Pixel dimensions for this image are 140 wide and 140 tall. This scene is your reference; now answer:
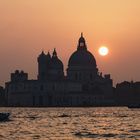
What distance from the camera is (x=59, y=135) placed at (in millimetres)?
56656

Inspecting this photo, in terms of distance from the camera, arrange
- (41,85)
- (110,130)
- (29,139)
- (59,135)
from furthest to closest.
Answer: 1. (41,85)
2. (110,130)
3. (59,135)
4. (29,139)

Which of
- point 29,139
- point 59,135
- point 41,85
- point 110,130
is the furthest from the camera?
point 41,85

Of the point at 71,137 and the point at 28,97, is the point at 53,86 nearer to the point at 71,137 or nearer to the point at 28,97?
the point at 28,97

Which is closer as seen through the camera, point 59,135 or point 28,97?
point 59,135

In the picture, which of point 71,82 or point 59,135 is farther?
point 71,82

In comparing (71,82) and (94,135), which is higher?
(71,82)

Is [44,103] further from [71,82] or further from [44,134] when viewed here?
[44,134]

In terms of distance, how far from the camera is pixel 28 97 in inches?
7830

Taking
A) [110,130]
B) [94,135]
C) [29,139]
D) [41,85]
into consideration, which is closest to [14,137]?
[29,139]

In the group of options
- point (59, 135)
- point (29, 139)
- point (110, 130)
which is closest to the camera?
point (29, 139)

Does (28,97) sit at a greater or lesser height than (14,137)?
greater

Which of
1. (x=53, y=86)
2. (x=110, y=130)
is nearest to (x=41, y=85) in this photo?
(x=53, y=86)

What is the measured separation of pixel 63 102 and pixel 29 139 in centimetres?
14623

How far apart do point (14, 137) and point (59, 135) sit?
358cm
